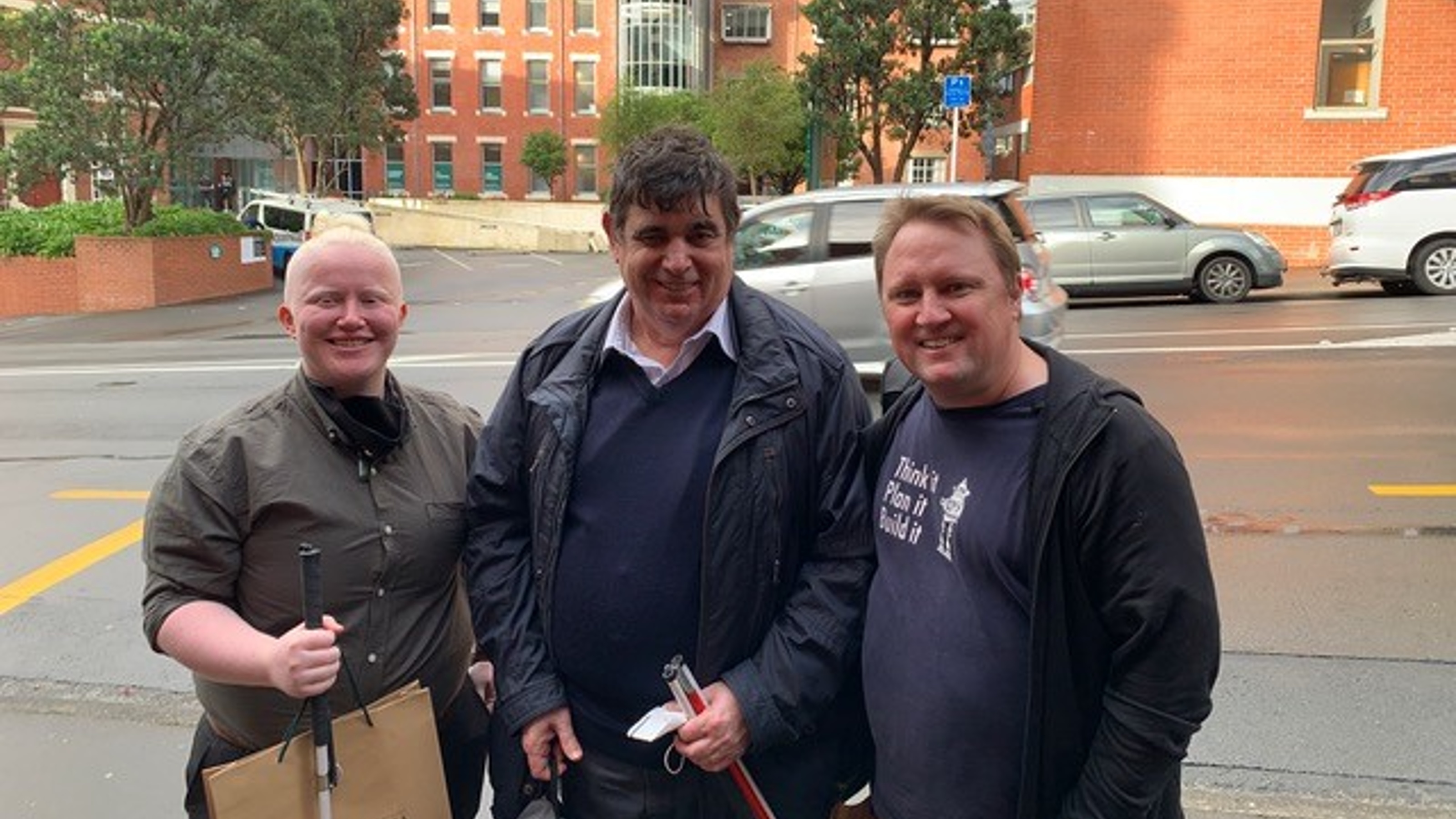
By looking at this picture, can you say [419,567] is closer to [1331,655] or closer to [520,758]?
[520,758]

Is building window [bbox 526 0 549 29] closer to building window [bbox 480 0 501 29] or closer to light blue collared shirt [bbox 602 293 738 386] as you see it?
building window [bbox 480 0 501 29]

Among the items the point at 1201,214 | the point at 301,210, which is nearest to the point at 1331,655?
the point at 1201,214

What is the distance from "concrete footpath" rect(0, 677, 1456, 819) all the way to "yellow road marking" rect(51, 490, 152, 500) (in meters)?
3.09

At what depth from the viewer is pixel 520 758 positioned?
7.70ft

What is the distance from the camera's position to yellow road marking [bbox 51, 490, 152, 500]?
727 cm

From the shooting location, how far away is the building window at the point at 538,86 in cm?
5481

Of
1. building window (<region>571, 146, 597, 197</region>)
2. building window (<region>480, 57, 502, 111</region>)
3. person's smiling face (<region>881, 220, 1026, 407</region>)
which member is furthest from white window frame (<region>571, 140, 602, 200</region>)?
person's smiling face (<region>881, 220, 1026, 407</region>)

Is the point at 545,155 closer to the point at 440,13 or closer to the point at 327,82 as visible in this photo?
the point at 440,13

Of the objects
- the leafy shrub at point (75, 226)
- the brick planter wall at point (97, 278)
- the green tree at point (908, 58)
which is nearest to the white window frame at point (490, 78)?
the green tree at point (908, 58)

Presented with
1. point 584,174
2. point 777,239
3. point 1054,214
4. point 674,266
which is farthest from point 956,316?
point 584,174

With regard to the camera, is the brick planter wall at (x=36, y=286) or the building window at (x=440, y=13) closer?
the brick planter wall at (x=36, y=286)

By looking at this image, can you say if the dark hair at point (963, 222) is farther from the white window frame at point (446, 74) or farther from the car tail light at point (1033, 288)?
the white window frame at point (446, 74)

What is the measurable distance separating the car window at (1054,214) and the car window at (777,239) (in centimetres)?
713

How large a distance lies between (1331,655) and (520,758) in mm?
3455
